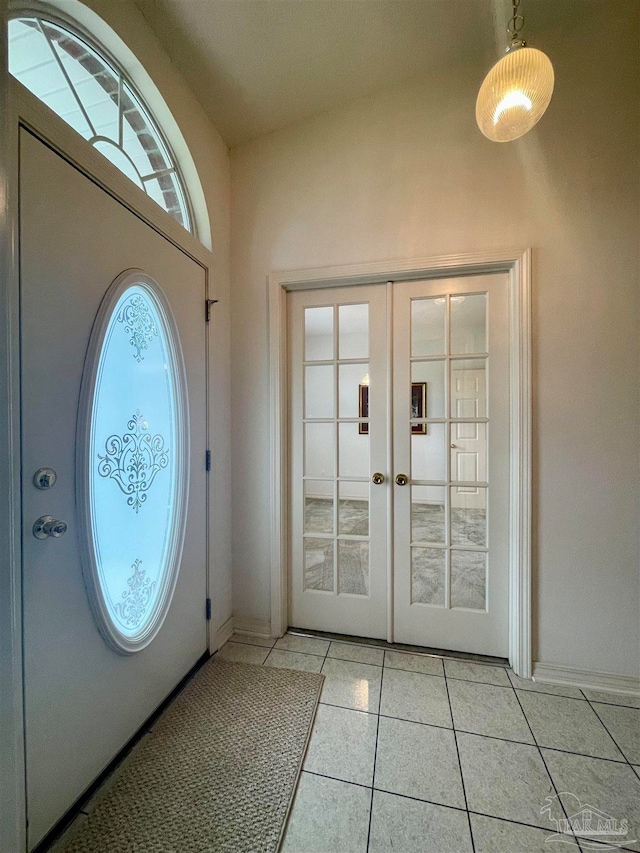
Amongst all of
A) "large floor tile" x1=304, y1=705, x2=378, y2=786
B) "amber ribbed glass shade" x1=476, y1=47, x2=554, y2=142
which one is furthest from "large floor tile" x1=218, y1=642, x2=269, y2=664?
"amber ribbed glass shade" x1=476, y1=47, x2=554, y2=142

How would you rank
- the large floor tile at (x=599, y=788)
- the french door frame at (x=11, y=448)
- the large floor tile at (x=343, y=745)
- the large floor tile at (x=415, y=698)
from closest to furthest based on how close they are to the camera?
the french door frame at (x=11, y=448) → the large floor tile at (x=599, y=788) → the large floor tile at (x=343, y=745) → the large floor tile at (x=415, y=698)

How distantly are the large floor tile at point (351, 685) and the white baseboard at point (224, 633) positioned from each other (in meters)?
0.62

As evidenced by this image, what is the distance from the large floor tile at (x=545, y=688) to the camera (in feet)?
5.27

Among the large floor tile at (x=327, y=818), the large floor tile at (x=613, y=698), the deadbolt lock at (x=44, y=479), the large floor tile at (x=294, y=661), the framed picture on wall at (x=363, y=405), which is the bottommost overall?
the large floor tile at (x=613, y=698)

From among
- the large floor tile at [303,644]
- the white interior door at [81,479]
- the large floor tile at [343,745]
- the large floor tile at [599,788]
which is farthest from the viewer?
the large floor tile at [303,644]

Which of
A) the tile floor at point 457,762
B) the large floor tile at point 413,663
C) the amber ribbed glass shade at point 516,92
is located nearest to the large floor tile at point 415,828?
the tile floor at point 457,762

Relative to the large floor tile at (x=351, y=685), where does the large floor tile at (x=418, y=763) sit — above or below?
above

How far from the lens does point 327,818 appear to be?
3.52ft

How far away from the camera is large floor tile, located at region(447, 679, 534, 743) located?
1399 mm

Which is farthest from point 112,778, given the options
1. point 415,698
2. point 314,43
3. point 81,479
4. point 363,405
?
point 314,43

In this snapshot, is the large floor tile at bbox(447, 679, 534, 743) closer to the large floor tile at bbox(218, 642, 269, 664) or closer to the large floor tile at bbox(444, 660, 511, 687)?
the large floor tile at bbox(444, 660, 511, 687)

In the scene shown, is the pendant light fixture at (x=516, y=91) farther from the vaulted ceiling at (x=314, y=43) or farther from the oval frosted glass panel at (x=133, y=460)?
the oval frosted glass panel at (x=133, y=460)

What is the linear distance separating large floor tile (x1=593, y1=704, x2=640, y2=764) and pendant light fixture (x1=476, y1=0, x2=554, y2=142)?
242cm

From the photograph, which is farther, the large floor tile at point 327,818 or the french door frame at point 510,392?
the french door frame at point 510,392
